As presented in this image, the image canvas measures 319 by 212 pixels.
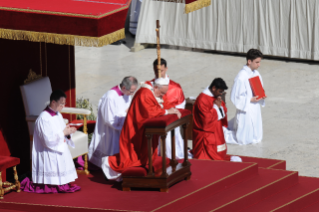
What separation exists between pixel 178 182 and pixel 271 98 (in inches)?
258

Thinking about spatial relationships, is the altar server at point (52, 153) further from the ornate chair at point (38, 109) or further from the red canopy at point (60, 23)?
the red canopy at point (60, 23)

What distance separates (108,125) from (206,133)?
1.57 metres

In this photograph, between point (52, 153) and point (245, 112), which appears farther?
point (245, 112)

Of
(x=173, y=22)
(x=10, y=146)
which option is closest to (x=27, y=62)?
(x=10, y=146)

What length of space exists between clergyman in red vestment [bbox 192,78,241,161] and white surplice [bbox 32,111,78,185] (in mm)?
2347

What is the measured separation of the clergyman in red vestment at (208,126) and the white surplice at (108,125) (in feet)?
3.75

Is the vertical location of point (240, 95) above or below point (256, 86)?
below

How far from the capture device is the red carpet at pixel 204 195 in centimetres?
923

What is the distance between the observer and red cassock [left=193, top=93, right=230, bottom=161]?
11.2 m

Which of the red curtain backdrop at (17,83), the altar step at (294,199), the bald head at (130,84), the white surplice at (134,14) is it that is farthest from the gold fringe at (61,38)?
the white surplice at (134,14)

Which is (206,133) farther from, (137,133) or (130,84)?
(137,133)

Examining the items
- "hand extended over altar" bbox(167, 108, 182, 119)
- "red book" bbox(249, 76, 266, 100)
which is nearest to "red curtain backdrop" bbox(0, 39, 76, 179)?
"hand extended over altar" bbox(167, 108, 182, 119)

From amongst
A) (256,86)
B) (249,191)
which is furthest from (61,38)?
(256,86)

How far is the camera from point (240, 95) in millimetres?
13180
